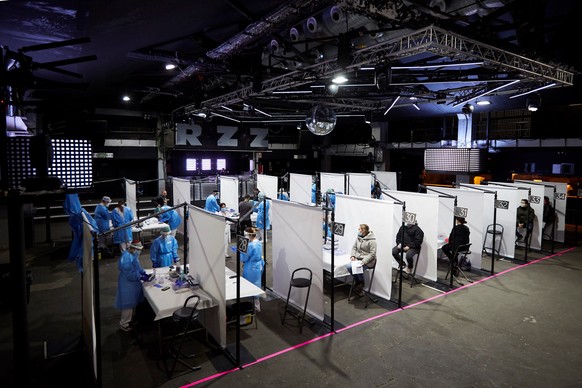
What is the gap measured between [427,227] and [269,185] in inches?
246

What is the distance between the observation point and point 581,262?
29.0 feet

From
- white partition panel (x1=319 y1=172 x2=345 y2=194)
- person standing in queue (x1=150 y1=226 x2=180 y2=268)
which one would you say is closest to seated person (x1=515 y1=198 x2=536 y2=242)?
white partition panel (x1=319 y1=172 x2=345 y2=194)

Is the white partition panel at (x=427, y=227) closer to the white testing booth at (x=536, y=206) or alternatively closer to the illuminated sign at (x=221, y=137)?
the white testing booth at (x=536, y=206)

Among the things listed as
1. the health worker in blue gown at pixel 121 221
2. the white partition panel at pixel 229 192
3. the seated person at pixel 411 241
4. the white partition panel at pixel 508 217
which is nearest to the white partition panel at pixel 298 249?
the seated person at pixel 411 241

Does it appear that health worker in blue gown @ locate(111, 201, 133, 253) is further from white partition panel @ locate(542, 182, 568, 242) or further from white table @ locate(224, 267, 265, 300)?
white partition panel @ locate(542, 182, 568, 242)

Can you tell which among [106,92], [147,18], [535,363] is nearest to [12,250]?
[147,18]

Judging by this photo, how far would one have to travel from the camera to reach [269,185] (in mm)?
12406

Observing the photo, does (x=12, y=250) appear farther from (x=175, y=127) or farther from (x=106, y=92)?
(x=175, y=127)

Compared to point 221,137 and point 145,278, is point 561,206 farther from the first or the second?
point 221,137

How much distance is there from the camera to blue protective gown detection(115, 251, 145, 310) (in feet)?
16.6

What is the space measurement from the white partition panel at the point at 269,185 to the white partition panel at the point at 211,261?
22.4ft

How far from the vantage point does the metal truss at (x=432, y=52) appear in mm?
5336

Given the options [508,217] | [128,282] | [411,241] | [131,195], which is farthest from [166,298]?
[508,217]

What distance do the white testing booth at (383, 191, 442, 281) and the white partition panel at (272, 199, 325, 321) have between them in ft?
7.58
